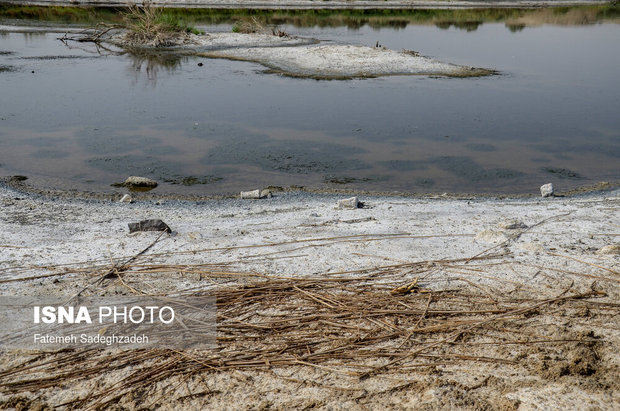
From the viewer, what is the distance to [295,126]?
36.7ft

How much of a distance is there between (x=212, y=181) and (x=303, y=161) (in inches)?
67.5

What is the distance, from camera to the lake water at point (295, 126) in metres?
8.48

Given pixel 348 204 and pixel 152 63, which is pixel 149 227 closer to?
pixel 348 204

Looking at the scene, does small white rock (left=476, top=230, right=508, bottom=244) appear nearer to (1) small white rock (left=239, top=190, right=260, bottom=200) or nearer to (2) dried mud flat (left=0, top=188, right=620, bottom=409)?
(2) dried mud flat (left=0, top=188, right=620, bottom=409)

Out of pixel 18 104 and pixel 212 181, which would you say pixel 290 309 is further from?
pixel 18 104

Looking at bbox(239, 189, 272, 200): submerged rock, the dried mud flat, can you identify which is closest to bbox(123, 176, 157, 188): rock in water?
bbox(239, 189, 272, 200): submerged rock

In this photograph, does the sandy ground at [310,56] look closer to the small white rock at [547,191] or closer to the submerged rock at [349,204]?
the small white rock at [547,191]

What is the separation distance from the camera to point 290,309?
343cm

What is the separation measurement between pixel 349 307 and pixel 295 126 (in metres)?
8.14

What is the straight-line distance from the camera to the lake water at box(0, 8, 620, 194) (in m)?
8.48

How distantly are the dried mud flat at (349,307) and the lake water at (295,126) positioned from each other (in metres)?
2.90

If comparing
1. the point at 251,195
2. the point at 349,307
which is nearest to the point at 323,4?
the point at 251,195

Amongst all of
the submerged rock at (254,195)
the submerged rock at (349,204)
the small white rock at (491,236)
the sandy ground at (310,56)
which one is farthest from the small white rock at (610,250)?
the sandy ground at (310,56)

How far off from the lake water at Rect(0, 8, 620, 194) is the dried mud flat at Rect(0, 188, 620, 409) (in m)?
2.90
